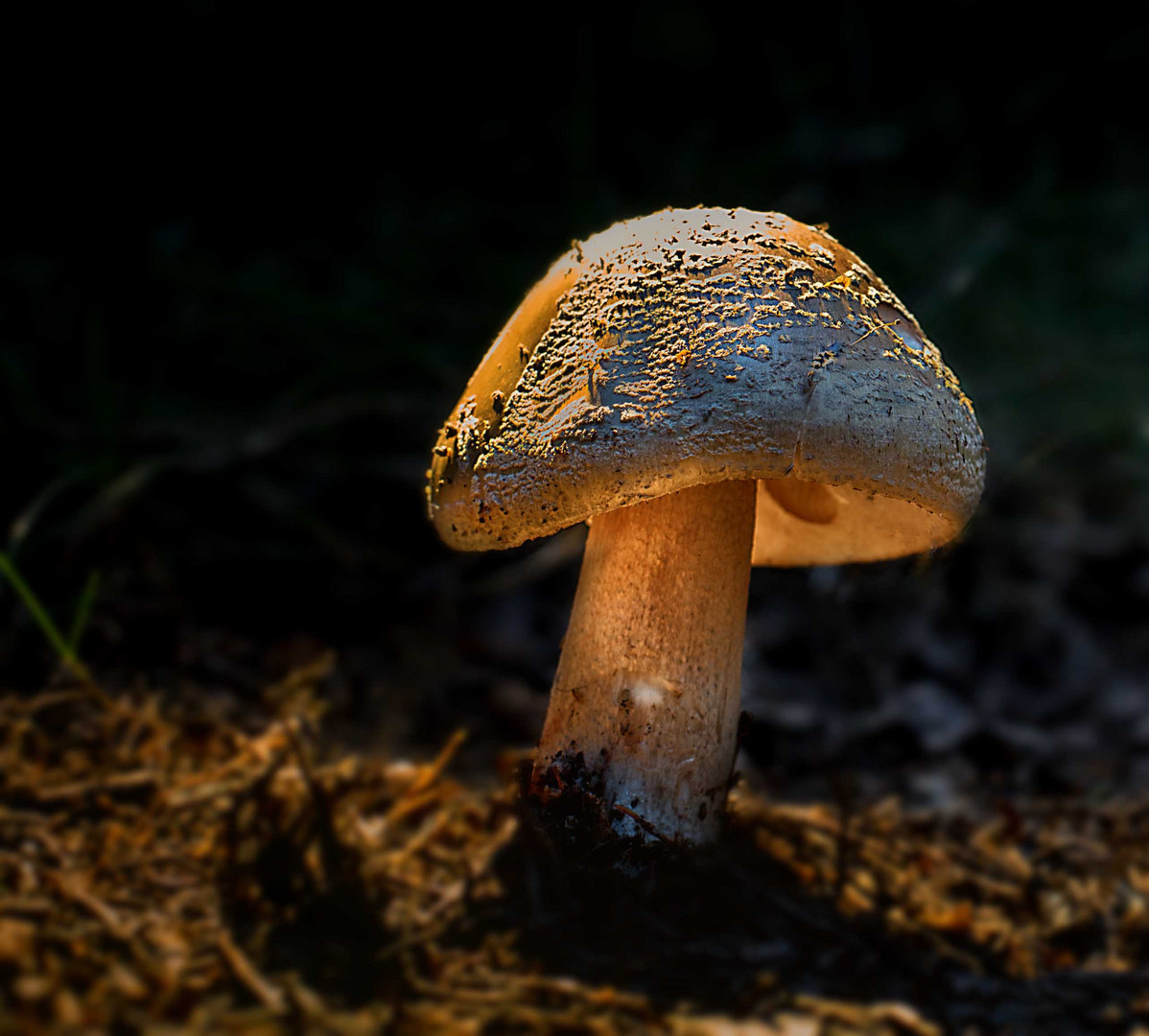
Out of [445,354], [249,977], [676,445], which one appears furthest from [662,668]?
[445,354]

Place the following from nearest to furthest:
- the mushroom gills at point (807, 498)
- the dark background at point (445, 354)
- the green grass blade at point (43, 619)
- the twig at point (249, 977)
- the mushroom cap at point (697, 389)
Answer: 1. the twig at point (249, 977)
2. the mushroom cap at point (697, 389)
3. the green grass blade at point (43, 619)
4. the mushroom gills at point (807, 498)
5. the dark background at point (445, 354)

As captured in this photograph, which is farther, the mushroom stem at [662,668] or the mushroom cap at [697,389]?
the mushroom stem at [662,668]

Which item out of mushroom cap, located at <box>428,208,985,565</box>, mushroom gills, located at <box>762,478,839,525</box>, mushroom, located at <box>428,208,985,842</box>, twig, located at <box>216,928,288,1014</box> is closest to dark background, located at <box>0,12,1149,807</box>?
mushroom gills, located at <box>762,478,839,525</box>

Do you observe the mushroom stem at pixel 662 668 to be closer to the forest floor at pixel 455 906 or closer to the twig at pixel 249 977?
the forest floor at pixel 455 906

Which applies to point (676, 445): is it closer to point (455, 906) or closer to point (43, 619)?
point (455, 906)

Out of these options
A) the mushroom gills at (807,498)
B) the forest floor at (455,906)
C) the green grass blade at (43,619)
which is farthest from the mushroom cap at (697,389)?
the green grass blade at (43,619)

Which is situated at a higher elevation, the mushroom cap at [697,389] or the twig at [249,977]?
the mushroom cap at [697,389]

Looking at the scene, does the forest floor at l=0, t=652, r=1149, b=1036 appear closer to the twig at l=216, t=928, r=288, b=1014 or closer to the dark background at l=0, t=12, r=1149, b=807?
the twig at l=216, t=928, r=288, b=1014

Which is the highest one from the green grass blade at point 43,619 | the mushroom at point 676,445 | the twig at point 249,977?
the mushroom at point 676,445
